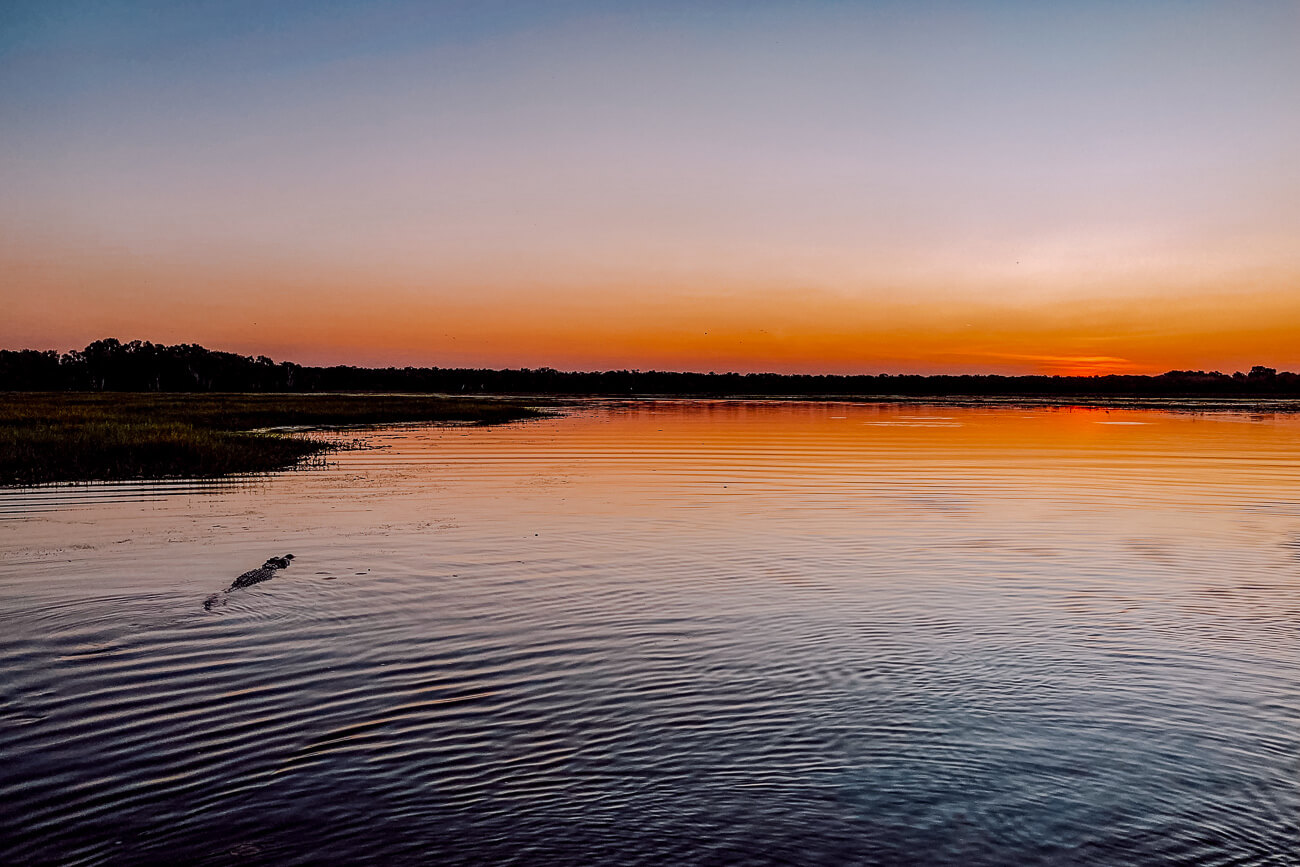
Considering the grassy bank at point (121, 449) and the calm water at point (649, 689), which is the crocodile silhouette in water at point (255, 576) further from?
the grassy bank at point (121, 449)

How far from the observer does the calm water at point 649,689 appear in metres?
7.31

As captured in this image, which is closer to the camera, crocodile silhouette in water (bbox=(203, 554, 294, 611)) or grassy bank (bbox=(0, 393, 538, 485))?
crocodile silhouette in water (bbox=(203, 554, 294, 611))

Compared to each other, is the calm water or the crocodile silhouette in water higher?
the crocodile silhouette in water

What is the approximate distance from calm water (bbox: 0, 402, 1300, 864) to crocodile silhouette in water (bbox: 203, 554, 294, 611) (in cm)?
38

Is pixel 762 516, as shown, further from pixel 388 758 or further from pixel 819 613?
pixel 388 758

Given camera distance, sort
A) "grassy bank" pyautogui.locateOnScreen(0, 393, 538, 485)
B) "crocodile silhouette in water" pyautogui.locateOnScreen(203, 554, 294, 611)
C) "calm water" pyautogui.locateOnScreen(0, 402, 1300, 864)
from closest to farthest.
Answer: "calm water" pyautogui.locateOnScreen(0, 402, 1300, 864) < "crocodile silhouette in water" pyautogui.locateOnScreen(203, 554, 294, 611) < "grassy bank" pyautogui.locateOnScreen(0, 393, 538, 485)

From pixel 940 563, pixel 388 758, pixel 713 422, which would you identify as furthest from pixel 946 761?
pixel 713 422

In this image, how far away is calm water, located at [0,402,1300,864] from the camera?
731cm

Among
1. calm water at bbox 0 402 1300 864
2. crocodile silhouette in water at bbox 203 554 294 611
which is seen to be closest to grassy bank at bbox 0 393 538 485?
calm water at bbox 0 402 1300 864

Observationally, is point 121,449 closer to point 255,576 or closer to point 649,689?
point 255,576

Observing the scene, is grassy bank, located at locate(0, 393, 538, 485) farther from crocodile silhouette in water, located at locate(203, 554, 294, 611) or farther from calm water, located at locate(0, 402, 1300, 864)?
crocodile silhouette in water, located at locate(203, 554, 294, 611)

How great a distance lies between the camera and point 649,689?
1044 cm

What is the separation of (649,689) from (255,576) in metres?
8.67

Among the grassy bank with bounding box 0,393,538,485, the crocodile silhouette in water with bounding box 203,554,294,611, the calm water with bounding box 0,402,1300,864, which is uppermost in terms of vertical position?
the grassy bank with bounding box 0,393,538,485
